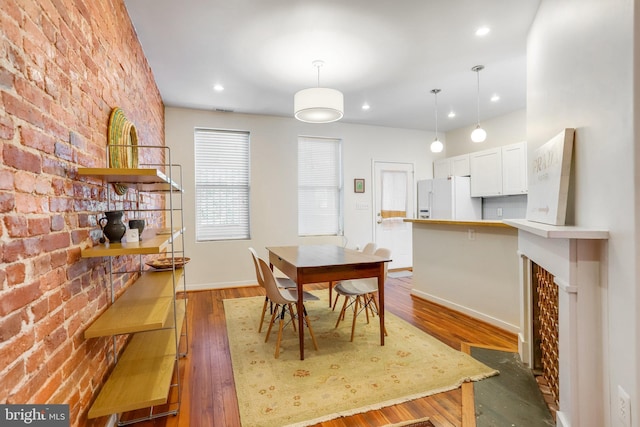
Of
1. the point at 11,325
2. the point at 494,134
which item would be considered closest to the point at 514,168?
the point at 494,134

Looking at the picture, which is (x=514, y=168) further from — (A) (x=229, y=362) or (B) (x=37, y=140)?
(B) (x=37, y=140)

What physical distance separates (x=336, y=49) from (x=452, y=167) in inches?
149

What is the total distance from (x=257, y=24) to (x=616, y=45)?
7.63 ft

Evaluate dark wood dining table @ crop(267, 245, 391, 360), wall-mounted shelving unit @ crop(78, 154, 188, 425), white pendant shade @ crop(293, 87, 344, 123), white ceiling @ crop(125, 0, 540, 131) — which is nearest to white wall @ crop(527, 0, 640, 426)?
white ceiling @ crop(125, 0, 540, 131)

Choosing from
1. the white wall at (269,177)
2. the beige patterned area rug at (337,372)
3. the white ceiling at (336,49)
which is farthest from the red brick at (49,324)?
the white wall at (269,177)

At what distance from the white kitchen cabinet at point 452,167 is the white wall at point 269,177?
87 centimetres

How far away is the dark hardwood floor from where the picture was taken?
1.79 meters

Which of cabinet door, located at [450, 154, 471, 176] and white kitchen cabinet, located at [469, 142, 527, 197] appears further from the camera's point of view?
cabinet door, located at [450, 154, 471, 176]

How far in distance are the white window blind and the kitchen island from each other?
2.75 metres

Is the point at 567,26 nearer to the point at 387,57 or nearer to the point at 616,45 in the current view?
the point at 616,45

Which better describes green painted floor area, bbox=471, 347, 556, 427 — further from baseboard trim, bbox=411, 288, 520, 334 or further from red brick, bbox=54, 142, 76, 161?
red brick, bbox=54, 142, 76, 161

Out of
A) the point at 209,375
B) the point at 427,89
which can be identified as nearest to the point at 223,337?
the point at 209,375

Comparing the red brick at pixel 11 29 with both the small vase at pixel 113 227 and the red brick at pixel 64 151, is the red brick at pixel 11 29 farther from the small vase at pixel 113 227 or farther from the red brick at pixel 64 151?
the small vase at pixel 113 227

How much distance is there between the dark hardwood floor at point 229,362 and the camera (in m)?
1.79
